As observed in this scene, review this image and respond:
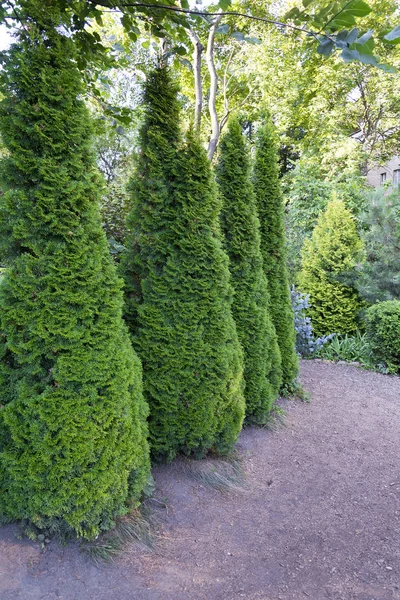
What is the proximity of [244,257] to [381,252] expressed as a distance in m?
5.23

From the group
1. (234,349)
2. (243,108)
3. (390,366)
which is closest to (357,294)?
(390,366)

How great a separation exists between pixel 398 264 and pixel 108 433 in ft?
24.8

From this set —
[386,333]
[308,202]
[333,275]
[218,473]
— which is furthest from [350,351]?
[308,202]

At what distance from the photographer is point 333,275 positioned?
318 inches

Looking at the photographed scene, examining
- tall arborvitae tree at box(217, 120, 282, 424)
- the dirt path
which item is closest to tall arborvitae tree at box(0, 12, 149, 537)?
the dirt path

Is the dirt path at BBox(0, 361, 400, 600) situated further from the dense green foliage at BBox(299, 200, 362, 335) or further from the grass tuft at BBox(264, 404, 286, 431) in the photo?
the dense green foliage at BBox(299, 200, 362, 335)

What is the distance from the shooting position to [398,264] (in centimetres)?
825

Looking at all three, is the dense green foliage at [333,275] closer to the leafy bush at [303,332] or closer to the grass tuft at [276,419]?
the leafy bush at [303,332]

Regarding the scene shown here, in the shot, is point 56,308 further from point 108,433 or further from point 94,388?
point 108,433

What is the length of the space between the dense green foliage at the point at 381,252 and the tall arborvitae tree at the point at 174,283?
5.57 meters

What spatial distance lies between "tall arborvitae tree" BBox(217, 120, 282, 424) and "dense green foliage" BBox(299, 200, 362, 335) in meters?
4.26

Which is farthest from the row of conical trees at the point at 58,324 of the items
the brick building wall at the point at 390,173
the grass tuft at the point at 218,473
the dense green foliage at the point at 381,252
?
the brick building wall at the point at 390,173

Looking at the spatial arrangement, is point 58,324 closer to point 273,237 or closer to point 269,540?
point 269,540

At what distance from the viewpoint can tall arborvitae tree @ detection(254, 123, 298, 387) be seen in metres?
5.04
